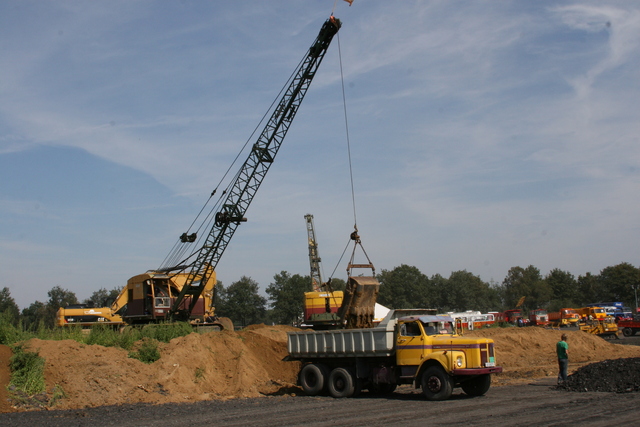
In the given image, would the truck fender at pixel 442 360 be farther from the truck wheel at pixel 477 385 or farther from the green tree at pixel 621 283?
the green tree at pixel 621 283

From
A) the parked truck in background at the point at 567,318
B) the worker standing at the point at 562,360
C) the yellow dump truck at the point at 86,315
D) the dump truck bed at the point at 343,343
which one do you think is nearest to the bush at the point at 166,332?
the dump truck bed at the point at 343,343

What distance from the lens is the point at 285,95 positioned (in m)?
39.3

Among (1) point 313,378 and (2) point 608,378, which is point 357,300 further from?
(2) point 608,378

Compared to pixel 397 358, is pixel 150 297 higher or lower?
higher

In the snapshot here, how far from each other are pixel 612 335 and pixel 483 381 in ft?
121

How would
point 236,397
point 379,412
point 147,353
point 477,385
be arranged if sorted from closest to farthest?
point 379,412 → point 477,385 → point 236,397 → point 147,353

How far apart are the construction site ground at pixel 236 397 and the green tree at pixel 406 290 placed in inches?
4342

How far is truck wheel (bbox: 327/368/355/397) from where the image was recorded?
18188 mm

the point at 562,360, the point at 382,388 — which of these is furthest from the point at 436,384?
the point at 562,360

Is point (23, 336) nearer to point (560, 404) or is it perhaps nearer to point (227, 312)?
point (560, 404)

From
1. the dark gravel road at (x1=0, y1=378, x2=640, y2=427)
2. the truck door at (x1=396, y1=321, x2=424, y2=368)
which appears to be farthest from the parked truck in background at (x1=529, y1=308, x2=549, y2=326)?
the truck door at (x1=396, y1=321, x2=424, y2=368)

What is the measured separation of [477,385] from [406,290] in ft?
403

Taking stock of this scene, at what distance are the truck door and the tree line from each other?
287 feet

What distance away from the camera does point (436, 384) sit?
1631 cm
